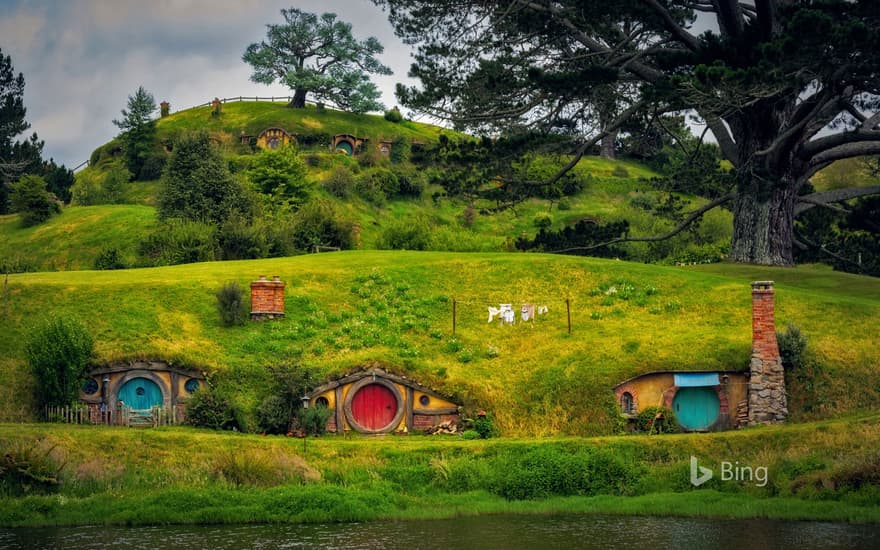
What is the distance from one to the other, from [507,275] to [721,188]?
39.5ft

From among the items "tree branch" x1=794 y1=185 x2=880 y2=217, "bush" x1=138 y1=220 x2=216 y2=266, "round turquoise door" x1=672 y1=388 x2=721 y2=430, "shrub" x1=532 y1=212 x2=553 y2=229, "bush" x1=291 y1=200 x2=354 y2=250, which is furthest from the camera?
"shrub" x1=532 y1=212 x2=553 y2=229

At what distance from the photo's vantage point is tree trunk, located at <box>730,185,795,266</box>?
5655cm

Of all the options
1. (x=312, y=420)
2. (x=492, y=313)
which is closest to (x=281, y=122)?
(x=492, y=313)

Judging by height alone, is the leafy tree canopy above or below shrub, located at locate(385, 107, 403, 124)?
below

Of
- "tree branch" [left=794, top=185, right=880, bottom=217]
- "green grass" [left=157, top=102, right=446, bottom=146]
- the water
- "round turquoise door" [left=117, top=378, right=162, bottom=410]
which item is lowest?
the water

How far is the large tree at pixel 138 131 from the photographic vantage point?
11862 cm

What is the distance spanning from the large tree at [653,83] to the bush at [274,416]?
18.1 meters

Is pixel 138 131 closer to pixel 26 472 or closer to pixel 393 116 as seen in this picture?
pixel 393 116

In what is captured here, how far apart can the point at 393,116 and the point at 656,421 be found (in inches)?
A: 3844

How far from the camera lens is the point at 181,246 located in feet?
226

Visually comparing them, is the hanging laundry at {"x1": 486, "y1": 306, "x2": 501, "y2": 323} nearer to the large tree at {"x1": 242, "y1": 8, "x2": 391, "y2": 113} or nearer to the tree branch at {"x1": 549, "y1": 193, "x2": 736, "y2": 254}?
the tree branch at {"x1": 549, "y1": 193, "x2": 736, "y2": 254}

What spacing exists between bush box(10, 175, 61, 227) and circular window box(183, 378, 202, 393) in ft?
194

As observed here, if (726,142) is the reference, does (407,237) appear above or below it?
below

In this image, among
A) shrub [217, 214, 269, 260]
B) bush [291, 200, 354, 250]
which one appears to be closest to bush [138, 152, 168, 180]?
bush [291, 200, 354, 250]
